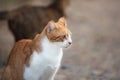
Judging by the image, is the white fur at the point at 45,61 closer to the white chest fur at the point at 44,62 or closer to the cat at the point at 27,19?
the white chest fur at the point at 44,62

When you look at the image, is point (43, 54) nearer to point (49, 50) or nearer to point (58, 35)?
point (49, 50)

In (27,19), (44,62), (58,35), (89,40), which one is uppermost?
(89,40)

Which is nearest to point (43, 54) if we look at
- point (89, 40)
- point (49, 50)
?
point (49, 50)

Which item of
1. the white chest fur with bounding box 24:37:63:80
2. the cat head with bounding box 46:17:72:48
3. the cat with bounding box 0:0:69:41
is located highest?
the cat with bounding box 0:0:69:41

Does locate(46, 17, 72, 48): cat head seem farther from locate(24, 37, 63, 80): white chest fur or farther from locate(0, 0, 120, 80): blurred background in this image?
locate(0, 0, 120, 80): blurred background

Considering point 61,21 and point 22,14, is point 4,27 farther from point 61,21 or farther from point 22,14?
point 61,21

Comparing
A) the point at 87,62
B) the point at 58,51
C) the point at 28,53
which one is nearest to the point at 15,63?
the point at 28,53

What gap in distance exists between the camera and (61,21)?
5.11 m

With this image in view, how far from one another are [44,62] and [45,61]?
0.7 inches

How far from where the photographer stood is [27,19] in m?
7.72

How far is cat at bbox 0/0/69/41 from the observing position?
750cm

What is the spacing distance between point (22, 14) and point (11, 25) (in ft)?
1.05

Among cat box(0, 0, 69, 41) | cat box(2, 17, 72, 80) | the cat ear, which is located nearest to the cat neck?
cat box(2, 17, 72, 80)

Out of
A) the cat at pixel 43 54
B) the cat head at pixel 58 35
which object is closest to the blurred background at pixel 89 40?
the cat at pixel 43 54
